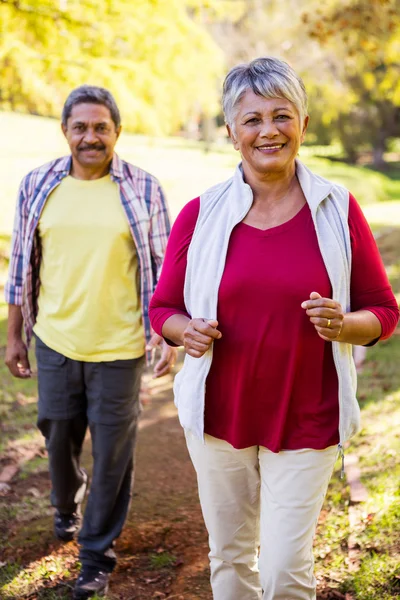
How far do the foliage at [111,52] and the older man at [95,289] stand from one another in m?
5.78

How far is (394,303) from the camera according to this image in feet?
9.36

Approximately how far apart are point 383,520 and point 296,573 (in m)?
1.60

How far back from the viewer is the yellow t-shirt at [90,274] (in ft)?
12.7

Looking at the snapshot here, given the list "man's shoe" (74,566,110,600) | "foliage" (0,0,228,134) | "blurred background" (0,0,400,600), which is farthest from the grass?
"man's shoe" (74,566,110,600)

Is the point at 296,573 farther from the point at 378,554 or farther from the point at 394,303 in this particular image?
the point at 378,554

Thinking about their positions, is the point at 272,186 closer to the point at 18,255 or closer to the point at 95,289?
the point at 95,289

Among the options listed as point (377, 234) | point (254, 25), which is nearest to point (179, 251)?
point (377, 234)

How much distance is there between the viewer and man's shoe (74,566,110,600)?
385 cm

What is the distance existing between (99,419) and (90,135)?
1.42 meters

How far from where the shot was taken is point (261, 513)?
115 inches

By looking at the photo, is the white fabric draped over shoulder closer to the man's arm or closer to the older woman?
the older woman

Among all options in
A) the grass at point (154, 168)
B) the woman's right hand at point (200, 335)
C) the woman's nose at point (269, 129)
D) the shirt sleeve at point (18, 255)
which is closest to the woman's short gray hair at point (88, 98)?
→ the shirt sleeve at point (18, 255)

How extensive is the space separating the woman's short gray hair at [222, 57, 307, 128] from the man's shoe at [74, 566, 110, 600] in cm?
236

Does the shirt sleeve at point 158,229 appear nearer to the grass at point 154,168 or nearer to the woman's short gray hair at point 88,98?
the woman's short gray hair at point 88,98
